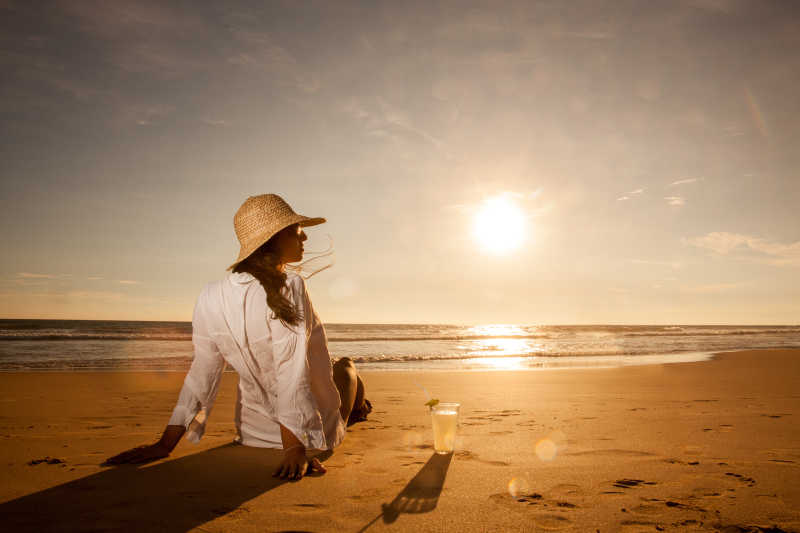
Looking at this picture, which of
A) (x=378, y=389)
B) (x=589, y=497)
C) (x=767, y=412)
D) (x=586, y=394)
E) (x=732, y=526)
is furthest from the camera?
(x=378, y=389)

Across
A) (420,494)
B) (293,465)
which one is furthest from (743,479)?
(293,465)

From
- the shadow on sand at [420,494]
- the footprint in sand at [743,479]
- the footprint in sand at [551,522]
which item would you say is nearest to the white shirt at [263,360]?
the shadow on sand at [420,494]

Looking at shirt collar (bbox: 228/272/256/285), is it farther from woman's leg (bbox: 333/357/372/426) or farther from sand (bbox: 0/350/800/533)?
sand (bbox: 0/350/800/533)

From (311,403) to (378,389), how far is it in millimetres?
5117

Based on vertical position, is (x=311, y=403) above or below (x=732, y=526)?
above

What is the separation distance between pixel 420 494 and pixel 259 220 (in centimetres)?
186

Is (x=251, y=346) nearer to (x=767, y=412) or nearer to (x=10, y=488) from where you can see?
(x=10, y=488)

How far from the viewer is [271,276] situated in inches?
105

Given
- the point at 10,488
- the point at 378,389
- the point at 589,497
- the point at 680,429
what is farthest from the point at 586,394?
the point at 10,488

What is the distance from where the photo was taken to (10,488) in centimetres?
257

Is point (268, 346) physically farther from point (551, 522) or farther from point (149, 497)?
point (551, 522)

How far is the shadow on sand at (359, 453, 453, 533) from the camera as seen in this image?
2285mm

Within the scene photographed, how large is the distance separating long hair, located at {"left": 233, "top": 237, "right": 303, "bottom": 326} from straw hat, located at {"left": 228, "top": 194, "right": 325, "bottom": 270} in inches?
2.6

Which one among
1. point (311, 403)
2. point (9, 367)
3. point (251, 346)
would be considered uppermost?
point (251, 346)
